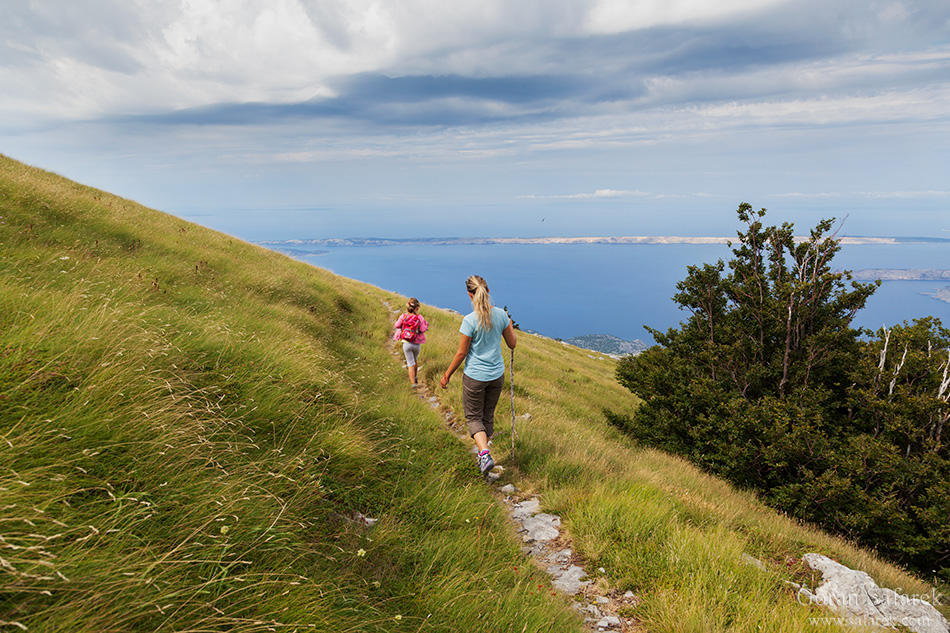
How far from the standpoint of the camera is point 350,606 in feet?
10.7

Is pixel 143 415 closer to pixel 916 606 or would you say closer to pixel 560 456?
pixel 560 456

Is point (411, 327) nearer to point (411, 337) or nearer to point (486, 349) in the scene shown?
point (411, 337)

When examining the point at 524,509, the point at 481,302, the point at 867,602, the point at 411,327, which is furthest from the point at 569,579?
the point at 411,327

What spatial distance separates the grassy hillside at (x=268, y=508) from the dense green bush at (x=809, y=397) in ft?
15.1

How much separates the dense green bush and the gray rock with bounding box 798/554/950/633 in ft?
19.4

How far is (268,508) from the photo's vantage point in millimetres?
3316

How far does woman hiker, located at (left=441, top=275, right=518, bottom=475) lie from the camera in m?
6.83

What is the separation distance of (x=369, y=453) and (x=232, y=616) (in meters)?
2.94

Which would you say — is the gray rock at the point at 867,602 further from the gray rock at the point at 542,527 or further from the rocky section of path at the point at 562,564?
the gray rock at the point at 542,527

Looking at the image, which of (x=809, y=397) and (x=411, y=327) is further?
(x=411, y=327)

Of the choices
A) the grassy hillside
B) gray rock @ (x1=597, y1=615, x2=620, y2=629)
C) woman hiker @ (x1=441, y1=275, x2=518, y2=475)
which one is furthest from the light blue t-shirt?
gray rock @ (x1=597, y1=615, x2=620, y2=629)

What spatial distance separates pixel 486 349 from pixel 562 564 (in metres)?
3.27

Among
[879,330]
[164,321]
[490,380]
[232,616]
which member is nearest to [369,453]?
[490,380]

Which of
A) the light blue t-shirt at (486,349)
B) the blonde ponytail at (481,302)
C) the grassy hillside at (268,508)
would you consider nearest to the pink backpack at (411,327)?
the grassy hillside at (268,508)
